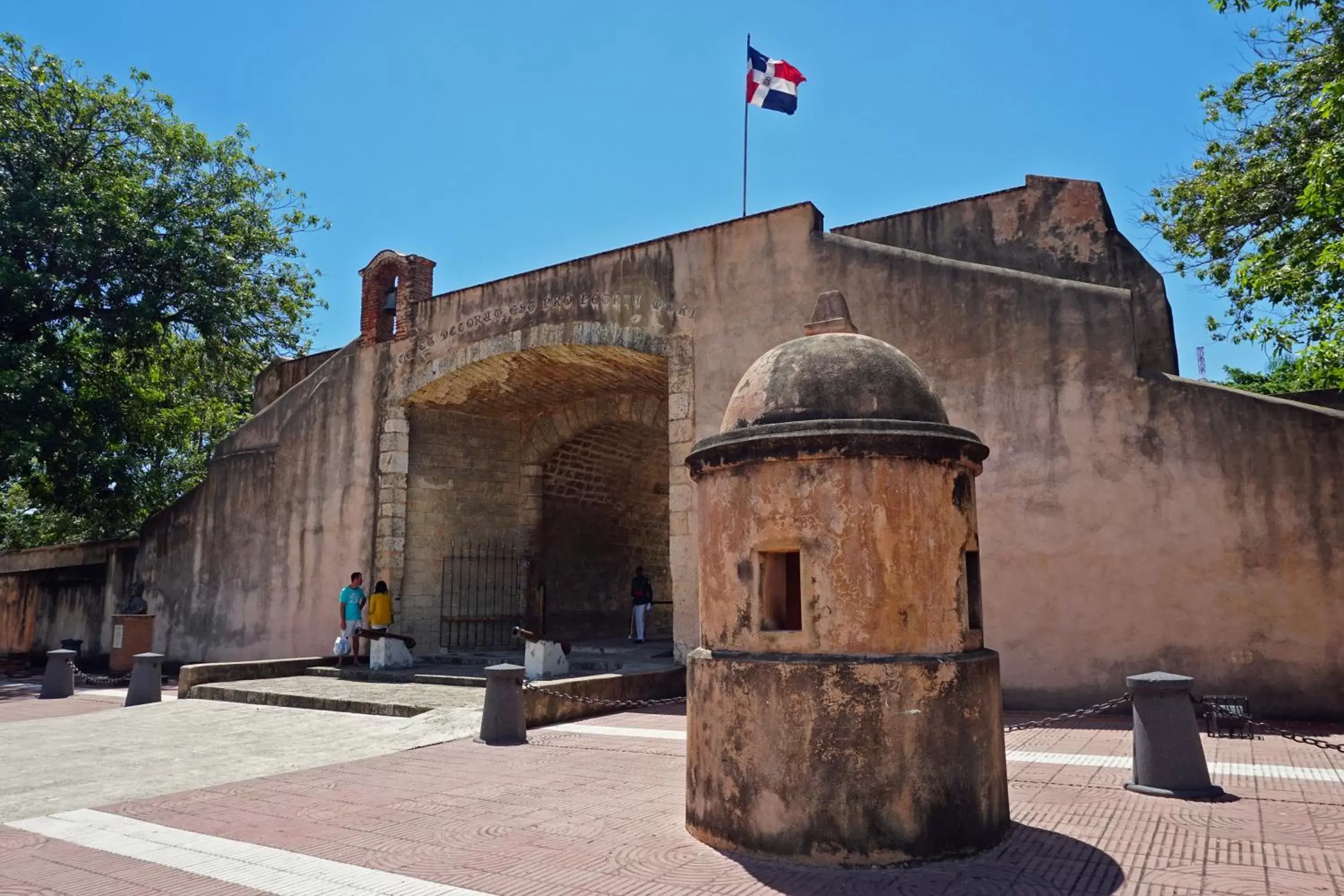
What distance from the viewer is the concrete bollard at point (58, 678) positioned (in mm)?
12180

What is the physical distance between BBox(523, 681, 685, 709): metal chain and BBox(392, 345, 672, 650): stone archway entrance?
12.9 feet

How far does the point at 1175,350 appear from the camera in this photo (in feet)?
34.3

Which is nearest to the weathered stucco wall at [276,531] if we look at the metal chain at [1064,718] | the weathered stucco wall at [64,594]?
the weathered stucco wall at [64,594]

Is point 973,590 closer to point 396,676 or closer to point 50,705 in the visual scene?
point 396,676

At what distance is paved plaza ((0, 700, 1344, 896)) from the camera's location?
3.95 m

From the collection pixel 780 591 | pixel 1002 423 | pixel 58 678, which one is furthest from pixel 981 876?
pixel 58 678

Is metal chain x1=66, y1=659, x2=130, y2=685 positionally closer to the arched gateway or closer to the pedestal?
the pedestal

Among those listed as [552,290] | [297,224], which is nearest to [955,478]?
[552,290]

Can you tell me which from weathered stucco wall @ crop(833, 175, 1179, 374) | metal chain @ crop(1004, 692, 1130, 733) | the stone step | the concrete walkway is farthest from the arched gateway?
metal chain @ crop(1004, 692, 1130, 733)

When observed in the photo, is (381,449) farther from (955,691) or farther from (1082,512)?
(955,691)

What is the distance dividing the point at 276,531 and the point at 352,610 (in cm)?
322

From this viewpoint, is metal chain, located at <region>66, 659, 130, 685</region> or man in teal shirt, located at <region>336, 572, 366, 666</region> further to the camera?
metal chain, located at <region>66, 659, 130, 685</region>

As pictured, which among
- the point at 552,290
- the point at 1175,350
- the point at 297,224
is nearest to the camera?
the point at 1175,350

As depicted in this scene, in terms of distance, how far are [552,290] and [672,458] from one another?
3.18m
